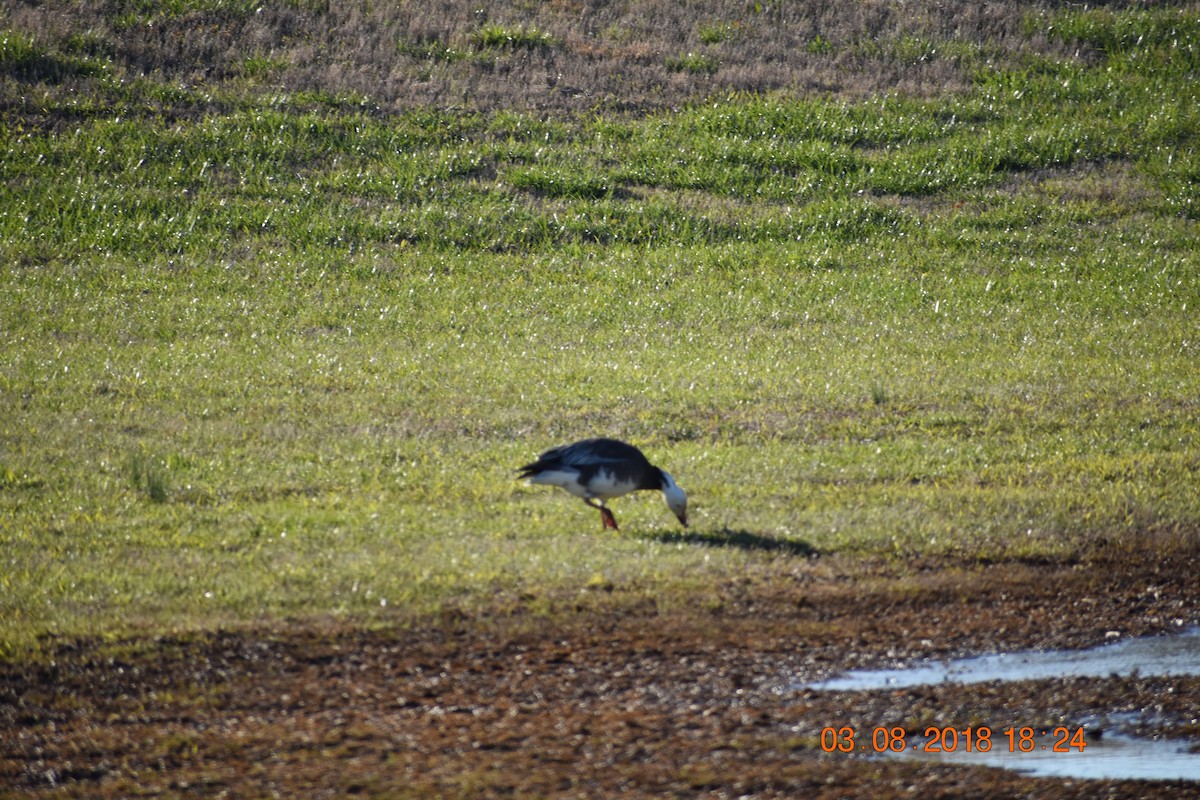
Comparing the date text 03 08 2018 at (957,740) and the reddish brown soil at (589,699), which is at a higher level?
the reddish brown soil at (589,699)

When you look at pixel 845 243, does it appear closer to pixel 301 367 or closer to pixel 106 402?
pixel 301 367

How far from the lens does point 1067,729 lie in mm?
7387

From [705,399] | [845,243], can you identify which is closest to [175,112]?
[845,243]

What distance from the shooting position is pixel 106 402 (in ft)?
44.6

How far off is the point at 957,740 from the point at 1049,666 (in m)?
1.26

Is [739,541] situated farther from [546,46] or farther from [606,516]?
[546,46]

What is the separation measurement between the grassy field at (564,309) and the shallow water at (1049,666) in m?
1.34

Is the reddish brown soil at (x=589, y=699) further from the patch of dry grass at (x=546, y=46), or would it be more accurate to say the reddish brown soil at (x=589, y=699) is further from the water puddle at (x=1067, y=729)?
the patch of dry grass at (x=546, y=46)

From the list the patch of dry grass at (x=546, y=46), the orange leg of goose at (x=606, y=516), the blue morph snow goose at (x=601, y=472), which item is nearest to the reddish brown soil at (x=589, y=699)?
the blue morph snow goose at (x=601, y=472)

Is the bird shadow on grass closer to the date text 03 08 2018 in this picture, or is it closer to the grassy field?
the grassy field

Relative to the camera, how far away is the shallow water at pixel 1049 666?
7863mm

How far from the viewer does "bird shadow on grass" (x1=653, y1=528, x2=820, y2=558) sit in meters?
9.66

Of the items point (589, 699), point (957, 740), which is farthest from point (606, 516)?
point (957, 740)

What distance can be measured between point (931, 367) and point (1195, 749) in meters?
8.52
